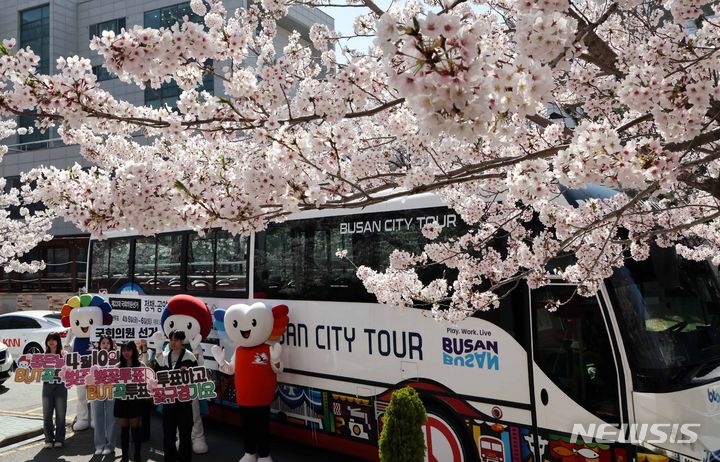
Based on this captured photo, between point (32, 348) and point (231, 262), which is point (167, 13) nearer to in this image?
point (32, 348)

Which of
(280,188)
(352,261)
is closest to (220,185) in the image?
(280,188)

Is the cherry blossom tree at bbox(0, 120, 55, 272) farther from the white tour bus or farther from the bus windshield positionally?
the bus windshield

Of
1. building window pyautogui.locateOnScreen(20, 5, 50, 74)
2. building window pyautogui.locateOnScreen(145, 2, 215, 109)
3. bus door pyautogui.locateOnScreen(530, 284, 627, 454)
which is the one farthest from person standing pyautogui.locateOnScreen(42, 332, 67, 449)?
building window pyautogui.locateOnScreen(20, 5, 50, 74)

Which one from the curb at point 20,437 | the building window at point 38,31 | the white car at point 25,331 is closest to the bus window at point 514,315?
the curb at point 20,437

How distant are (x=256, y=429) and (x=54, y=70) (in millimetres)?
33478

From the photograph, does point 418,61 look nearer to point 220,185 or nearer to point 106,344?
point 220,185

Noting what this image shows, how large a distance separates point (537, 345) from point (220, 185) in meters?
3.20

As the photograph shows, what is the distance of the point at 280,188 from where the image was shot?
381 cm

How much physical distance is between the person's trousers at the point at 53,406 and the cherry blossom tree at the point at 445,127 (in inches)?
142

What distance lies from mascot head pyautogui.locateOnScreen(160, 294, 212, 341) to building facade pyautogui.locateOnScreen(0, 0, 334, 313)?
19.3 m

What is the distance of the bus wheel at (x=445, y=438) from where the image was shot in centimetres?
588

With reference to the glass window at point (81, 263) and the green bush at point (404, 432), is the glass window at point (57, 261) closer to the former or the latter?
the glass window at point (81, 263)

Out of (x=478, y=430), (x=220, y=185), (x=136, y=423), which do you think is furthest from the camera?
(x=136, y=423)

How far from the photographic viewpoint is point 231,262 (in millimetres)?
8445
